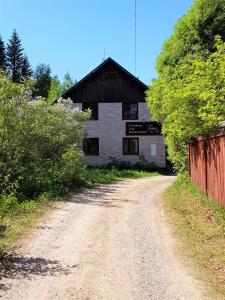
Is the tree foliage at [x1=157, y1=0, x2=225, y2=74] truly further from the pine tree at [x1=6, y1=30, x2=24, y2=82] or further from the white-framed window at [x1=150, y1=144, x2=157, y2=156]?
the pine tree at [x1=6, y1=30, x2=24, y2=82]

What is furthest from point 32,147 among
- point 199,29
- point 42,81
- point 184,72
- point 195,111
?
point 42,81

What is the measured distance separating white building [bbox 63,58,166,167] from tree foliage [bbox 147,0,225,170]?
1237 centimetres

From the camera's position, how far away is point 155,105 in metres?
25.0

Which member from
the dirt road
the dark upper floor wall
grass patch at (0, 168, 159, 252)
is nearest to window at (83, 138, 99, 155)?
the dark upper floor wall

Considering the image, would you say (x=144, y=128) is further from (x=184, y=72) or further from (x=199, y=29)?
(x=184, y=72)

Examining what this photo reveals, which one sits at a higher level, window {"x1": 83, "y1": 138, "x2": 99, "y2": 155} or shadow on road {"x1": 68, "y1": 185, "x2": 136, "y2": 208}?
window {"x1": 83, "y1": 138, "x2": 99, "y2": 155}

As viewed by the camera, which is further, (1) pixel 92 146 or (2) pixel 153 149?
(1) pixel 92 146

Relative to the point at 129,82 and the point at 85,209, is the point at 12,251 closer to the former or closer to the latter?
the point at 85,209

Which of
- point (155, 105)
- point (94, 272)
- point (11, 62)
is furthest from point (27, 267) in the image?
point (11, 62)

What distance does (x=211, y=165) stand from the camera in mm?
15445

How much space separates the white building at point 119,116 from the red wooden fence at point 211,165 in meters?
18.5

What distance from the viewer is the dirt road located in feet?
24.4

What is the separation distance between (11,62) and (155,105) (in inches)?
2565

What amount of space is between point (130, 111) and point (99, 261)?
102ft
